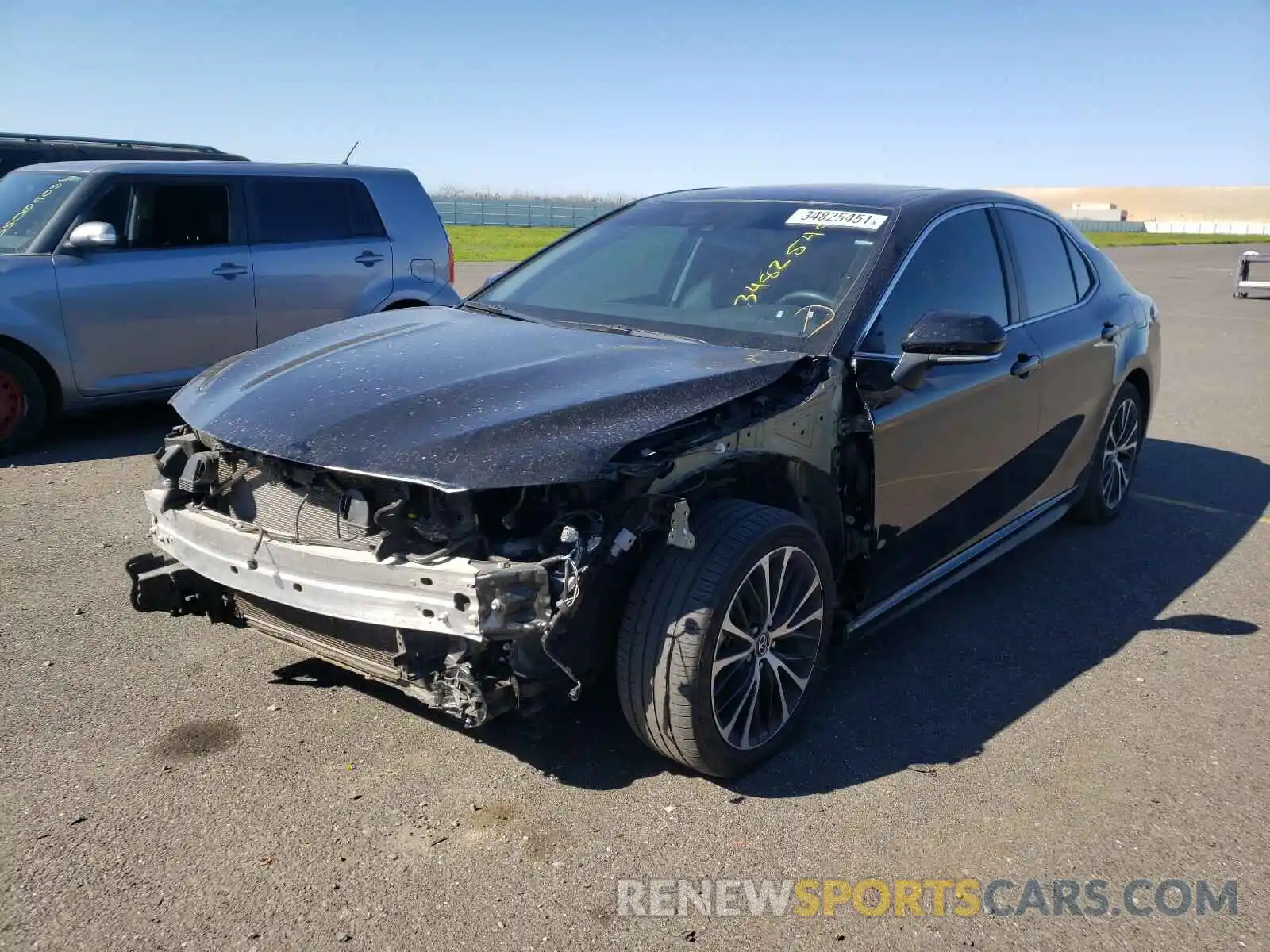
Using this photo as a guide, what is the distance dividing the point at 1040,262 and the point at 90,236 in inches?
233

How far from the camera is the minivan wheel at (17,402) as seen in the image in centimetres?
707

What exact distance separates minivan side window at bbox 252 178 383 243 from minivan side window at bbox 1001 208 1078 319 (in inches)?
215

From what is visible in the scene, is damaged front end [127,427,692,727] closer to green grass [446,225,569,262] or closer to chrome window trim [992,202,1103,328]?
chrome window trim [992,202,1103,328]

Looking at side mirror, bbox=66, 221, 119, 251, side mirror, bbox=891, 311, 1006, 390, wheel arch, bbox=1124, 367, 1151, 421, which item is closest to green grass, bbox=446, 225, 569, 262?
side mirror, bbox=66, 221, 119, 251

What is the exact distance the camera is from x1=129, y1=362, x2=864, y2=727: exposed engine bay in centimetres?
285

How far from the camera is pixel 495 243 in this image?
113 ft

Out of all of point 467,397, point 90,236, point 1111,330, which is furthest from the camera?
point 90,236

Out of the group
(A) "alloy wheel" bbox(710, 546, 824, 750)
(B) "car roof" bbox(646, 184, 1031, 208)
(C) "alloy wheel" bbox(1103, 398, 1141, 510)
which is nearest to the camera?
(A) "alloy wheel" bbox(710, 546, 824, 750)

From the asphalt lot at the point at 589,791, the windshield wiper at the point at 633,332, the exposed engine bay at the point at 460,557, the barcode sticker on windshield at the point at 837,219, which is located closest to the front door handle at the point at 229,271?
the asphalt lot at the point at 589,791

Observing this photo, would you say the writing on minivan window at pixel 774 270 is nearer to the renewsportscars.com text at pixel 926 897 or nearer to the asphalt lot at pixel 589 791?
the asphalt lot at pixel 589 791

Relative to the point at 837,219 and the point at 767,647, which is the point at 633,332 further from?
the point at 767,647

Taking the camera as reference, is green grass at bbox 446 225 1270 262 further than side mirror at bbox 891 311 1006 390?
Yes

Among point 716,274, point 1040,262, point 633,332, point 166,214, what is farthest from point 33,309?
point 1040,262

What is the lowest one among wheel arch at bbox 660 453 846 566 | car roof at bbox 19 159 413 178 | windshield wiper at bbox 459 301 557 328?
wheel arch at bbox 660 453 846 566
